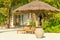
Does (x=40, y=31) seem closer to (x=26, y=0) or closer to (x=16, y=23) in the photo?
(x=26, y=0)

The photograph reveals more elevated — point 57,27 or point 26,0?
point 26,0

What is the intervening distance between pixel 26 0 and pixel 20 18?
6729mm

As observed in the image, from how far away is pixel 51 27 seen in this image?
22.3 m

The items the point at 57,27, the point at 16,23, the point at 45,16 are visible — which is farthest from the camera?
the point at 16,23

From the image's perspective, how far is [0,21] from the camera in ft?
107

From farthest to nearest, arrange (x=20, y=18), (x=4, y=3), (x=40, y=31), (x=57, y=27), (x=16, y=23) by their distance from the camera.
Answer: (x=20, y=18) < (x=16, y=23) < (x=4, y=3) < (x=57, y=27) < (x=40, y=31)

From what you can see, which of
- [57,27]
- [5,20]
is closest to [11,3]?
[5,20]

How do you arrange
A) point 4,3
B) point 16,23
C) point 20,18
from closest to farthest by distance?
1. point 4,3
2. point 16,23
3. point 20,18

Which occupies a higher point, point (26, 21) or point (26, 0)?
point (26, 0)

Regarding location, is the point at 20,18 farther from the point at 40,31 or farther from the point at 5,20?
the point at 40,31

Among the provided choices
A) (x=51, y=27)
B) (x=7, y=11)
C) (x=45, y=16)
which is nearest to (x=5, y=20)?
(x=7, y=11)

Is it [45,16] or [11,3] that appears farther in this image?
[45,16]

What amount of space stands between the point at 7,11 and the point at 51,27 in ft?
28.5

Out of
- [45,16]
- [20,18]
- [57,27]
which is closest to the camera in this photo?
[57,27]
